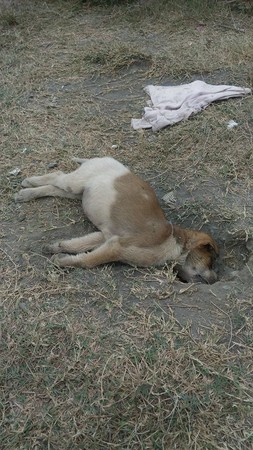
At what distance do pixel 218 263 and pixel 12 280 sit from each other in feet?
5.51

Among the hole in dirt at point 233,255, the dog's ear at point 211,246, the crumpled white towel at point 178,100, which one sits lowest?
the hole in dirt at point 233,255

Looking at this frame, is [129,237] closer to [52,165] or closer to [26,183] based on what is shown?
[26,183]

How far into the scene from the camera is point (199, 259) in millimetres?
4293

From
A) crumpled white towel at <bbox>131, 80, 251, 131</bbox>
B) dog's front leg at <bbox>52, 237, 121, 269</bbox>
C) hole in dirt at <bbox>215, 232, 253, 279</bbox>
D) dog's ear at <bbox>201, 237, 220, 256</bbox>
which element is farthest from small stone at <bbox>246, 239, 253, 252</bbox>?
crumpled white towel at <bbox>131, 80, 251, 131</bbox>

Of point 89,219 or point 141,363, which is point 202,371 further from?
point 89,219

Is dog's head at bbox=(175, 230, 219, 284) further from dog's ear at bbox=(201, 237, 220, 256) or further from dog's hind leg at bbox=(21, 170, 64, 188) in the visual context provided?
dog's hind leg at bbox=(21, 170, 64, 188)

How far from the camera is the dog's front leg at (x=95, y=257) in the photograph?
400cm

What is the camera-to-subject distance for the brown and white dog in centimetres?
405

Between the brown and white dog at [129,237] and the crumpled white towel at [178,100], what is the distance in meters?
1.43

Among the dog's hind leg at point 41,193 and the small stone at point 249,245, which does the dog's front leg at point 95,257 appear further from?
the small stone at point 249,245

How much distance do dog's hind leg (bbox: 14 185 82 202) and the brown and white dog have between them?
0.86ft

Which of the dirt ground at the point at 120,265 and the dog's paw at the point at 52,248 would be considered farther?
the dog's paw at the point at 52,248

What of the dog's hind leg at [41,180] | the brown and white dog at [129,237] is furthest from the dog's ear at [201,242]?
the dog's hind leg at [41,180]

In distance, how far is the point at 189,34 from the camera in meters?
7.70
